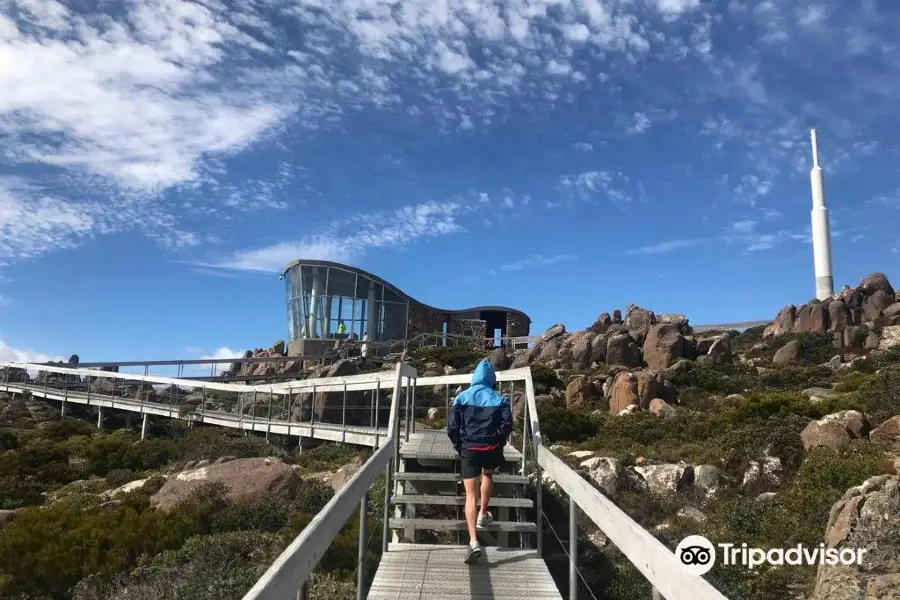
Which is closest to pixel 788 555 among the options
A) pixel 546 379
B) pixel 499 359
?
pixel 546 379

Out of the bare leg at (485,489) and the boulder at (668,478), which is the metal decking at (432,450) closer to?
the bare leg at (485,489)

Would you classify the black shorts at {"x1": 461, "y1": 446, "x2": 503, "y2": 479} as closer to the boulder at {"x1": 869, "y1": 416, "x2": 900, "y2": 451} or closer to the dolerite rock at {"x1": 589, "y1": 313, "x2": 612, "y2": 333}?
the boulder at {"x1": 869, "y1": 416, "x2": 900, "y2": 451}

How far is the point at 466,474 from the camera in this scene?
5797 mm


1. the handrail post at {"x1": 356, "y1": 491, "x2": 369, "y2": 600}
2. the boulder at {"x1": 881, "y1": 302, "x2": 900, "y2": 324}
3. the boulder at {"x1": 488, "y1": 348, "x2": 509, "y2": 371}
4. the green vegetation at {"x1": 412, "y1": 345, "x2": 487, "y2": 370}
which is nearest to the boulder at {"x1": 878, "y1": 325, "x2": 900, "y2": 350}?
the boulder at {"x1": 881, "y1": 302, "x2": 900, "y2": 324}

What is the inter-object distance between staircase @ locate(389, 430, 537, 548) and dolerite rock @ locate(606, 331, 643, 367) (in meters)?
29.1

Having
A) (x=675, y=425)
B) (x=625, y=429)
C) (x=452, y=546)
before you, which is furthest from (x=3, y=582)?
(x=675, y=425)

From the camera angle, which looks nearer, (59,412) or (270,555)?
(270,555)

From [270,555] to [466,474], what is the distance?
205 centimetres

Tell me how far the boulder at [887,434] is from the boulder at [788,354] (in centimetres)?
2169

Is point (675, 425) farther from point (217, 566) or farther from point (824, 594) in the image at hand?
point (217, 566)

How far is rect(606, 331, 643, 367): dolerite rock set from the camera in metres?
35.7

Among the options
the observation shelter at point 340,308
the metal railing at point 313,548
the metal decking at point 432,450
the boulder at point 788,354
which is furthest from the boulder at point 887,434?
the observation shelter at point 340,308

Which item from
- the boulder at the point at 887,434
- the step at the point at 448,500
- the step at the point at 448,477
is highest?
the boulder at the point at 887,434

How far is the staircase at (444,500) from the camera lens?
614 cm
